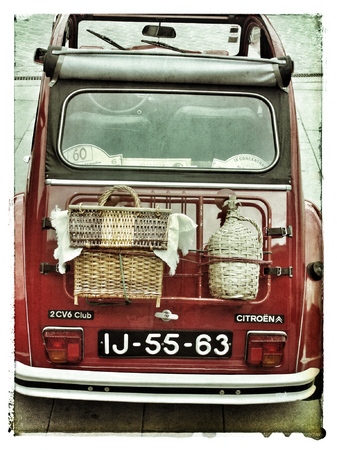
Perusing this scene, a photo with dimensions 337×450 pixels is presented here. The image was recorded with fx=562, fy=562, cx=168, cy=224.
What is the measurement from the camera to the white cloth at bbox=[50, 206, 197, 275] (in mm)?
3271

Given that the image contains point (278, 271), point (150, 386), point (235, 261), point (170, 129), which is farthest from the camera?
point (170, 129)

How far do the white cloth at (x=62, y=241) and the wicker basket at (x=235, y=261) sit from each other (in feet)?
2.76

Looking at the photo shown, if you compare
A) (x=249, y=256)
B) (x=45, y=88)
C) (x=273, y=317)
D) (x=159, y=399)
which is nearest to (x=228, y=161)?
(x=249, y=256)

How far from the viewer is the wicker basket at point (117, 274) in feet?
10.8

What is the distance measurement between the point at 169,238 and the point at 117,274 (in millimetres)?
372

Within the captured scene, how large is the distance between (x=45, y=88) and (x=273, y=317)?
215 cm

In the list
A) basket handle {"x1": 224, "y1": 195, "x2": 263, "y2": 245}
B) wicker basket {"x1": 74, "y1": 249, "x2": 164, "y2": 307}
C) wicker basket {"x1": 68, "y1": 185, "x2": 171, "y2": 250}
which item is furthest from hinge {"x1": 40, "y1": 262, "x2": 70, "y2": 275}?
basket handle {"x1": 224, "y1": 195, "x2": 263, "y2": 245}

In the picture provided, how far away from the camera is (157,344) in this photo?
11.7 ft

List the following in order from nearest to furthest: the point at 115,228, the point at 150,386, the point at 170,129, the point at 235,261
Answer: the point at 115,228 → the point at 235,261 → the point at 150,386 → the point at 170,129

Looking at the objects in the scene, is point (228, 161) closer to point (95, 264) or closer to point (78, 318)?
point (95, 264)

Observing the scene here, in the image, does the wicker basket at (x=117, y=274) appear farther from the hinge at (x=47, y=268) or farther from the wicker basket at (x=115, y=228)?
the hinge at (x=47, y=268)

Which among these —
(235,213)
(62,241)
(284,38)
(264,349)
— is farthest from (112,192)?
(284,38)

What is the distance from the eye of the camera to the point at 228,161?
3.78m

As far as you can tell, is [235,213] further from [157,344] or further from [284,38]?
[284,38]
